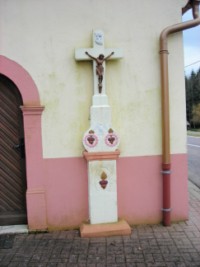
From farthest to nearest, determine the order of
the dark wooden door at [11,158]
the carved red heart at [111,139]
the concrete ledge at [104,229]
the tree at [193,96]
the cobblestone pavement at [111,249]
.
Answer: the tree at [193,96]
the dark wooden door at [11,158]
the carved red heart at [111,139]
the concrete ledge at [104,229]
the cobblestone pavement at [111,249]

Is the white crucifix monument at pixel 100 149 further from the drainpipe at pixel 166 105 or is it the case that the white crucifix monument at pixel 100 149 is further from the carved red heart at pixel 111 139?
the drainpipe at pixel 166 105

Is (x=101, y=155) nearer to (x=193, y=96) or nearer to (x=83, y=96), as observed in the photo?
(x=83, y=96)

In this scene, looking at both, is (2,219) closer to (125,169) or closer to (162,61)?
(125,169)

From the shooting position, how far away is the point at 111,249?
3863 mm

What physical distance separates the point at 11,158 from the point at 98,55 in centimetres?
198

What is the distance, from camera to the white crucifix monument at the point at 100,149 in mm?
4297

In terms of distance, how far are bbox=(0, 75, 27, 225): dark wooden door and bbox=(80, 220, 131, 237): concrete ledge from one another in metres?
0.99

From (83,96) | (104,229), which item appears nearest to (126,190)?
(104,229)

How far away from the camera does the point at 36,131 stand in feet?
14.3

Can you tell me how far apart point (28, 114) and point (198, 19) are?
9.32 feet

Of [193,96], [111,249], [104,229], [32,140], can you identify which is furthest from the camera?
[193,96]

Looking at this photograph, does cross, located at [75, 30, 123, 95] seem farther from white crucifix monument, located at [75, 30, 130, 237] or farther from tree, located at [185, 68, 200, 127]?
tree, located at [185, 68, 200, 127]

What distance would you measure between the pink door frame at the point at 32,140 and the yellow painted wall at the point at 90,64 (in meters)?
0.09

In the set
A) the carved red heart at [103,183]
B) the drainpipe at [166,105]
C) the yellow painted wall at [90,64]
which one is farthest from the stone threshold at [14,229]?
the drainpipe at [166,105]
